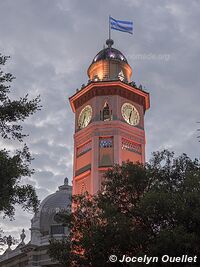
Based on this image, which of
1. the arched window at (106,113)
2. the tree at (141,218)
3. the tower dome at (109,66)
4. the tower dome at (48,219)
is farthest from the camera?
the tower dome at (48,219)

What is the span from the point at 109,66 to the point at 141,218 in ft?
115

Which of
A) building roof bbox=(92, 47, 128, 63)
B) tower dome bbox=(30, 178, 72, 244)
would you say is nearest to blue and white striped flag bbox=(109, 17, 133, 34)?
building roof bbox=(92, 47, 128, 63)

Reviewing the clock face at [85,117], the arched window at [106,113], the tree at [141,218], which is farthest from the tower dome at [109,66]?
the tree at [141,218]

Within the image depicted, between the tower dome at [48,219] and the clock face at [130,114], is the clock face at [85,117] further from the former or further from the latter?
the tower dome at [48,219]

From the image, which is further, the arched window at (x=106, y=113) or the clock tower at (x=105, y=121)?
the arched window at (x=106, y=113)

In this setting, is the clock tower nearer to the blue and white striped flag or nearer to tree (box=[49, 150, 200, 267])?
the blue and white striped flag

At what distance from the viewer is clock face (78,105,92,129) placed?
53209 millimetres

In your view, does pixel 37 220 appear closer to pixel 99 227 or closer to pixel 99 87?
pixel 99 87

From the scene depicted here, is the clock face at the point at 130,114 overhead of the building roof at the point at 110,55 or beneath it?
beneath

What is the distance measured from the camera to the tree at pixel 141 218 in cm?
2147

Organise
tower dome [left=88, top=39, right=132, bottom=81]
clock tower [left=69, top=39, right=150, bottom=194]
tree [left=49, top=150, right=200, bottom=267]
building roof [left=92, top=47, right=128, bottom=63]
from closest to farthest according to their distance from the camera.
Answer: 1. tree [left=49, top=150, right=200, bottom=267]
2. clock tower [left=69, top=39, right=150, bottom=194]
3. tower dome [left=88, top=39, right=132, bottom=81]
4. building roof [left=92, top=47, right=128, bottom=63]

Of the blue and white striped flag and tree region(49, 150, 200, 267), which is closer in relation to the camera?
tree region(49, 150, 200, 267)

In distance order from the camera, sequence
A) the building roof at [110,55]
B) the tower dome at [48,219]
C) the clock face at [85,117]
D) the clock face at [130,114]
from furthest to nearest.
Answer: the tower dome at [48,219] → the building roof at [110,55] → the clock face at [85,117] → the clock face at [130,114]

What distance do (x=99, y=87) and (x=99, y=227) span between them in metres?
30.8
